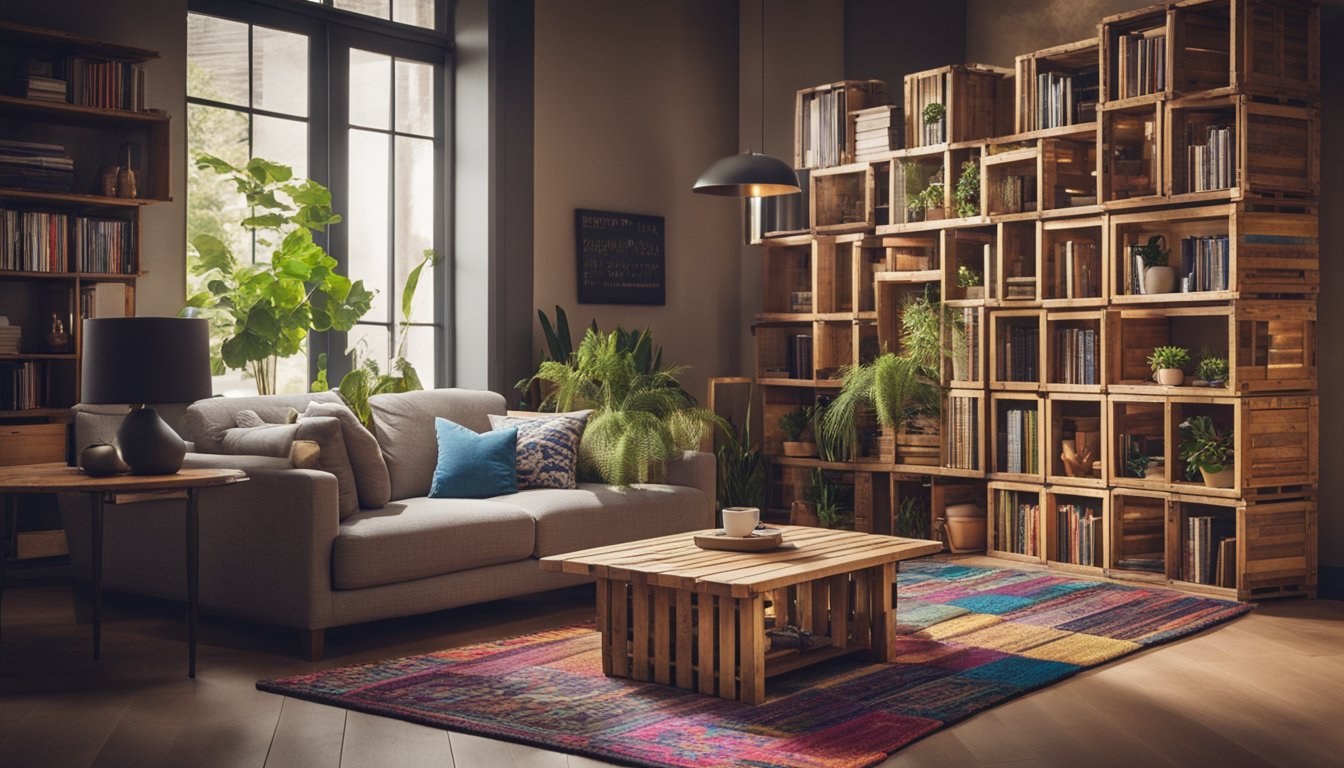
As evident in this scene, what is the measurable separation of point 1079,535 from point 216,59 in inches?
183

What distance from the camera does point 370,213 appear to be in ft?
23.1

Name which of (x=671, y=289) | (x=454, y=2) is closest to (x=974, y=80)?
(x=671, y=289)

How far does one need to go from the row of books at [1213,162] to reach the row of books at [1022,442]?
1.32m

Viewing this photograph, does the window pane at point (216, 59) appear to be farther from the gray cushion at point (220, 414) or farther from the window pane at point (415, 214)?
the gray cushion at point (220, 414)

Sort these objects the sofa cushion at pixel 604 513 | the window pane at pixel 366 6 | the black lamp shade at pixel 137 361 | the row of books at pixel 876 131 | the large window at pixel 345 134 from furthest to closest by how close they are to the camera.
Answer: the row of books at pixel 876 131 → the window pane at pixel 366 6 → the large window at pixel 345 134 → the sofa cushion at pixel 604 513 → the black lamp shade at pixel 137 361

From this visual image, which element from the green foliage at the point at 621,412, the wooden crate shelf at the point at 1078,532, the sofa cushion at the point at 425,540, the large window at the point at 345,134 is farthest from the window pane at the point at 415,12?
the wooden crate shelf at the point at 1078,532

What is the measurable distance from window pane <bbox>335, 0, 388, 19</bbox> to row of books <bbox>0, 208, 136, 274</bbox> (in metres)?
1.80

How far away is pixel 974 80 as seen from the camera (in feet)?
22.6

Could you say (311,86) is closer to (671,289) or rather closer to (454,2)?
(454,2)

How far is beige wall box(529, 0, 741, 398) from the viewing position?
747cm

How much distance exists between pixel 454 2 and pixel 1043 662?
16.0ft

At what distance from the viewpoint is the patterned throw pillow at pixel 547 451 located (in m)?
5.72

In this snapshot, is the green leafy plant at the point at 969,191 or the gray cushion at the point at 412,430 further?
the green leafy plant at the point at 969,191

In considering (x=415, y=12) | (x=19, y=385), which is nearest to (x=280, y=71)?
(x=415, y=12)
